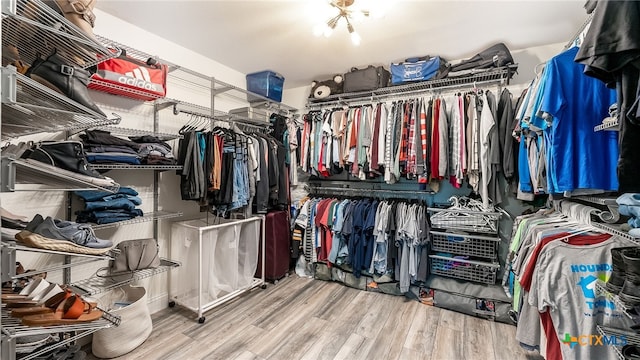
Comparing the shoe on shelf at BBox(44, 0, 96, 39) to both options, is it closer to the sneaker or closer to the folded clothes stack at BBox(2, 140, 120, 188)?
the folded clothes stack at BBox(2, 140, 120, 188)

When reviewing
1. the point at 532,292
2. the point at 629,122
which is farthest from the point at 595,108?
the point at 532,292

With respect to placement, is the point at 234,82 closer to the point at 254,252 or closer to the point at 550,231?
the point at 254,252

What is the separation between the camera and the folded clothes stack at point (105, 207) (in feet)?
5.69

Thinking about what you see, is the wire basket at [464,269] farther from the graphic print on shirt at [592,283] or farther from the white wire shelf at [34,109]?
the white wire shelf at [34,109]

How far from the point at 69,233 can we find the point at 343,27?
7.57 feet

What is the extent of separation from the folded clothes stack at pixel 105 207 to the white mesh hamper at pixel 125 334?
61cm

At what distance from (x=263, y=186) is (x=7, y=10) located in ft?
6.77

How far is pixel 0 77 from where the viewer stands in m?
0.73

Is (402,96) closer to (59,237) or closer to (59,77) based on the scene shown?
(59,77)

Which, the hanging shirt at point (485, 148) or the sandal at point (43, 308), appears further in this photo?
the hanging shirt at point (485, 148)

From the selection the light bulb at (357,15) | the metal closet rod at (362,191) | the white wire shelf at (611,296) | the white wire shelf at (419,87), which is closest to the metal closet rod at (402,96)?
the white wire shelf at (419,87)

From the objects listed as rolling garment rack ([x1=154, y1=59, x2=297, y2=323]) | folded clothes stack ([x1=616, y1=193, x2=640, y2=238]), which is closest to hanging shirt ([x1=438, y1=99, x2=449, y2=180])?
folded clothes stack ([x1=616, y1=193, x2=640, y2=238])

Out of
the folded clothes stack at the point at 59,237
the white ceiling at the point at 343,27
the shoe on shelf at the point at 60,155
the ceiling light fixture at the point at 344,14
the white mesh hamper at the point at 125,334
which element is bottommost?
the white mesh hamper at the point at 125,334

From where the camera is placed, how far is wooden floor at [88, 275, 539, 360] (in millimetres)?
1816
